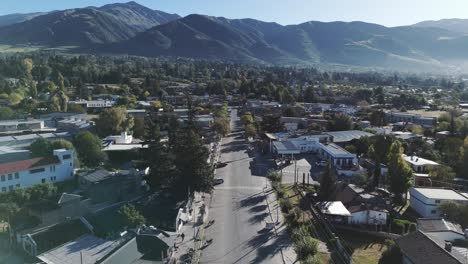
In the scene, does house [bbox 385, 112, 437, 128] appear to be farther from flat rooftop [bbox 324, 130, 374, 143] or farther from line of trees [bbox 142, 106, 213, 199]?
line of trees [bbox 142, 106, 213, 199]

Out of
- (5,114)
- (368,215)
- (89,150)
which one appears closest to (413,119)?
(368,215)

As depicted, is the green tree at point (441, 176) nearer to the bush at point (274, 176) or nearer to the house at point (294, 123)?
the bush at point (274, 176)

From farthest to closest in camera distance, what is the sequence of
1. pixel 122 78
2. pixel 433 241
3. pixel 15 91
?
pixel 122 78 < pixel 15 91 < pixel 433 241

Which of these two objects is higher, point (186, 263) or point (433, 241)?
point (433, 241)

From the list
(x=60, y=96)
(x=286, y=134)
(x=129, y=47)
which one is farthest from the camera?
(x=129, y=47)

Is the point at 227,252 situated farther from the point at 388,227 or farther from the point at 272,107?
Answer: the point at 272,107

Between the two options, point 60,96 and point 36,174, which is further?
point 60,96

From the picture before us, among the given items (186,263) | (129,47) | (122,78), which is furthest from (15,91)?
(129,47)
